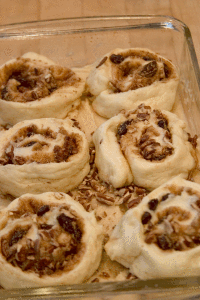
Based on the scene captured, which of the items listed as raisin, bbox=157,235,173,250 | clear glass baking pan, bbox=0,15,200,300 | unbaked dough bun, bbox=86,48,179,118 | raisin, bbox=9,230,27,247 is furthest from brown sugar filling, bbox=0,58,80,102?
raisin, bbox=157,235,173,250

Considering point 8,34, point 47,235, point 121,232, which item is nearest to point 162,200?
point 121,232

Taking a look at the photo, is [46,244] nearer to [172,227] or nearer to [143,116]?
[172,227]

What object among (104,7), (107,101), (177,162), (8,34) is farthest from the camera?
(104,7)

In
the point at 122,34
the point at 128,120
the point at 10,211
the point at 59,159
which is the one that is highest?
the point at 122,34

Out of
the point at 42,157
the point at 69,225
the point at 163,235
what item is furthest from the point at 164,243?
the point at 42,157

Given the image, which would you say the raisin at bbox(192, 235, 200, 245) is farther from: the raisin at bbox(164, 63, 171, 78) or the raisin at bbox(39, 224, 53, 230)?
the raisin at bbox(164, 63, 171, 78)

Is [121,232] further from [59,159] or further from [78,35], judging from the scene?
[78,35]
